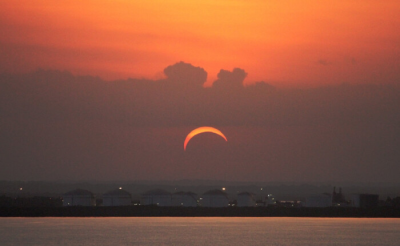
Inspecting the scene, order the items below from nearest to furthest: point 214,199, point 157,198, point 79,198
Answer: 1. point 79,198
2. point 214,199
3. point 157,198

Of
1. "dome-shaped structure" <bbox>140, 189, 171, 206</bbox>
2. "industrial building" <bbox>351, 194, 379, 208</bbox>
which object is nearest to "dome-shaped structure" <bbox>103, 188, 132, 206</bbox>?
"dome-shaped structure" <bbox>140, 189, 171, 206</bbox>

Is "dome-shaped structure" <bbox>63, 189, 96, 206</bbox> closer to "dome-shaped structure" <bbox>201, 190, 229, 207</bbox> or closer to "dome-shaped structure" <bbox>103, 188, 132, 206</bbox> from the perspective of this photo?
"dome-shaped structure" <bbox>103, 188, 132, 206</bbox>

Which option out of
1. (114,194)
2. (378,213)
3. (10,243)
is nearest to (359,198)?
(378,213)

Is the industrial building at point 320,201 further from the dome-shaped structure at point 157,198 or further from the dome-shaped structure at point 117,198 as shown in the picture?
the dome-shaped structure at point 117,198

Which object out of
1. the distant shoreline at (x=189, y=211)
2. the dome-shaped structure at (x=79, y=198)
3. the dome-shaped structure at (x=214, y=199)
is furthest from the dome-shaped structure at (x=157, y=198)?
the dome-shaped structure at (x=79, y=198)

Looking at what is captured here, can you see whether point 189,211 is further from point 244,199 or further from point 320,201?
point 320,201

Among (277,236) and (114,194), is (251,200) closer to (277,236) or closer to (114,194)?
(114,194)

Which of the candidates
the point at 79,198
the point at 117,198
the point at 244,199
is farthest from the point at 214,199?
the point at 79,198
